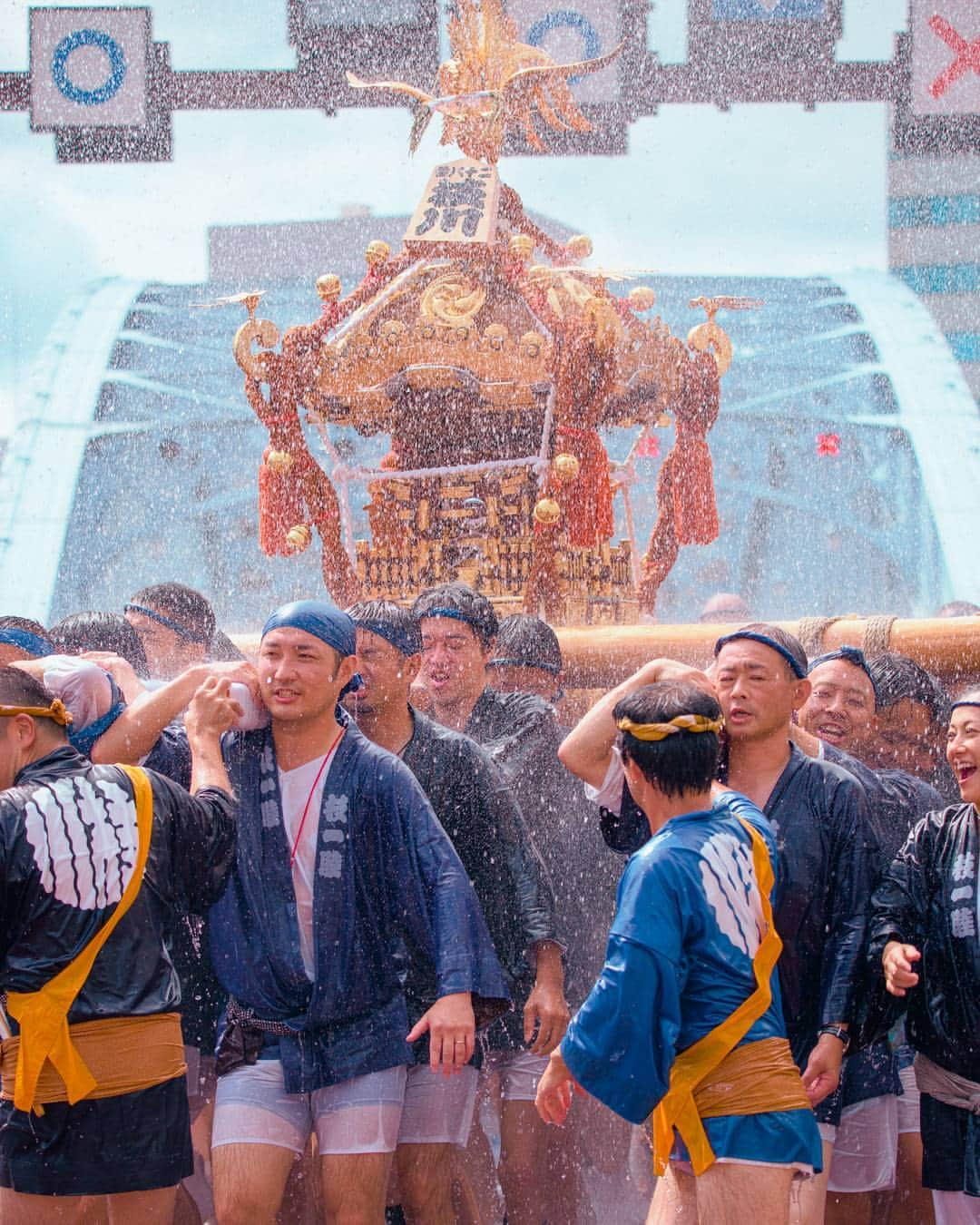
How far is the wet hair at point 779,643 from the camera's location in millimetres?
3213

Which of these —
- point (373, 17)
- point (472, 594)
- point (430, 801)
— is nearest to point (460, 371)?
point (472, 594)

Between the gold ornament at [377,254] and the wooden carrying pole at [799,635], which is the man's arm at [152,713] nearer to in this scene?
the wooden carrying pole at [799,635]

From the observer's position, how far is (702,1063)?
2520mm

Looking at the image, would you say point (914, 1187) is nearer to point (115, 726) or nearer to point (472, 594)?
point (472, 594)

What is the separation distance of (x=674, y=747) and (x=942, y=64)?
47.1 ft

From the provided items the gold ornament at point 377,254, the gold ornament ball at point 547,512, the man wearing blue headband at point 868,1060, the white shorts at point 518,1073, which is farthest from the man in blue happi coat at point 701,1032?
the gold ornament at point 377,254

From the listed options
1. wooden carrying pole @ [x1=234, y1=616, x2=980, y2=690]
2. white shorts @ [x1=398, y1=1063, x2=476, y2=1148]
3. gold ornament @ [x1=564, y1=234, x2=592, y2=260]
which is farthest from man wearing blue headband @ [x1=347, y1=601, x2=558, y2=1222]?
gold ornament @ [x1=564, y1=234, x2=592, y2=260]

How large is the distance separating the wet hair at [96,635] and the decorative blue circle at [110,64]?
10.8m

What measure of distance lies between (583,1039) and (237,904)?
1006 millimetres

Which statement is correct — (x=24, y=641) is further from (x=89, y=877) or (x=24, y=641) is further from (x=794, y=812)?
(x=794, y=812)

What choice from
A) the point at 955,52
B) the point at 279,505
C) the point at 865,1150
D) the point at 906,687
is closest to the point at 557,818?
the point at 906,687

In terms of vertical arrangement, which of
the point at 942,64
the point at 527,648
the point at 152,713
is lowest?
the point at 527,648

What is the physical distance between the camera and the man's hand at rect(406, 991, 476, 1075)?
3004 mm

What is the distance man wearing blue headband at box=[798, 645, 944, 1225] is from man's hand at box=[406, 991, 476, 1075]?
893 mm
